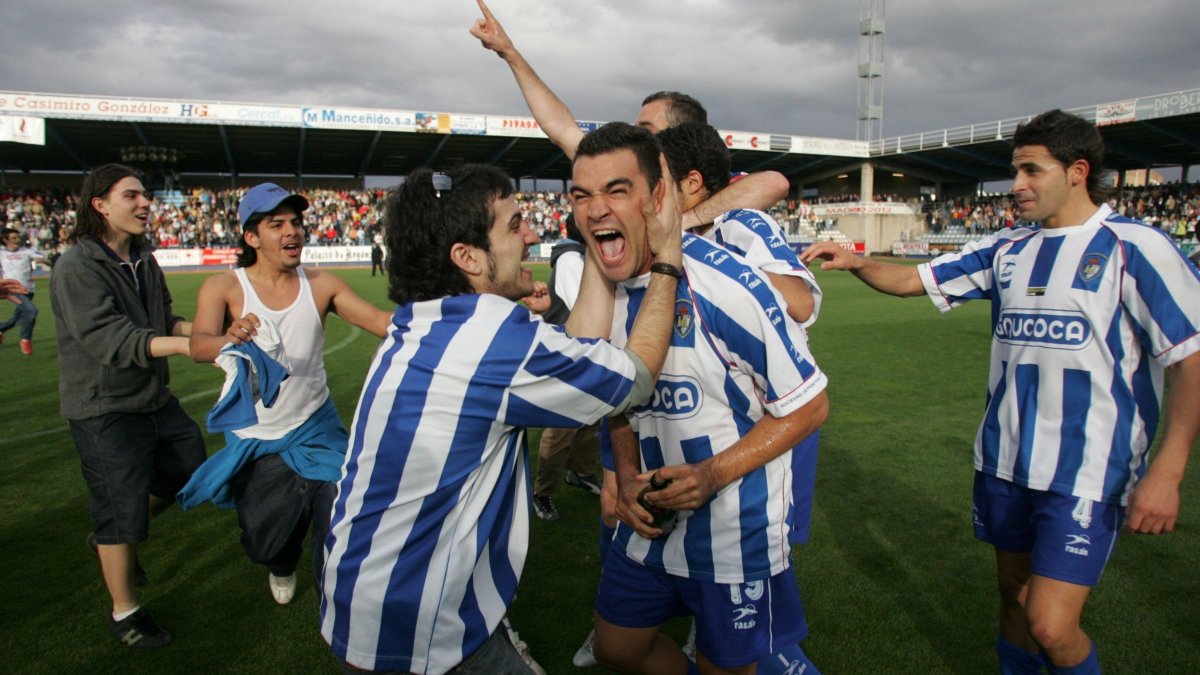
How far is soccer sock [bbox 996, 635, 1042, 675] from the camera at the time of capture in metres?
2.86

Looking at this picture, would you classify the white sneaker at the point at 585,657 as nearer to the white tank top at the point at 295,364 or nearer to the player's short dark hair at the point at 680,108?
the white tank top at the point at 295,364

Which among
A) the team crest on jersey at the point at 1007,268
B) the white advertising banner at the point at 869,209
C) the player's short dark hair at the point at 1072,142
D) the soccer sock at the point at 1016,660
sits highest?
the white advertising banner at the point at 869,209

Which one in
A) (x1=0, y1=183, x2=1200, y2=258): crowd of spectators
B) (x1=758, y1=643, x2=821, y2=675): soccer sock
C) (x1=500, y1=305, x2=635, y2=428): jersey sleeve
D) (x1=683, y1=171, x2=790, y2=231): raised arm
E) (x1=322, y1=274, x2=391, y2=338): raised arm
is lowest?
(x1=758, y1=643, x2=821, y2=675): soccer sock

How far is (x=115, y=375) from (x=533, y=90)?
2542mm

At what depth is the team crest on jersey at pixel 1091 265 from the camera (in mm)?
2633

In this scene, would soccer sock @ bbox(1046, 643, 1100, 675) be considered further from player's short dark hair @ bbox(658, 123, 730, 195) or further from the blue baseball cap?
the blue baseball cap

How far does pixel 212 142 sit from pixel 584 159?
42535 mm

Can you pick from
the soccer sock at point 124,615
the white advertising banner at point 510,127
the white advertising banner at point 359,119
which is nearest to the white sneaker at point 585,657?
the soccer sock at point 124,615

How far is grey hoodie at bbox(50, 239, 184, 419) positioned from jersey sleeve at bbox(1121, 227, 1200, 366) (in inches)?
162

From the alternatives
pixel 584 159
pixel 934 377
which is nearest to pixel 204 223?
pixel 934 377

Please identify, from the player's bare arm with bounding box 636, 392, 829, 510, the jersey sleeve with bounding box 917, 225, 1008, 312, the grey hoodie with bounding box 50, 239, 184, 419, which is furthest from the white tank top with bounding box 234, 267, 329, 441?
the jersey sleeve with bounding box 917, 225, 1008, 312

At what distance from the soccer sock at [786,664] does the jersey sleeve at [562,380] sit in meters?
1.04

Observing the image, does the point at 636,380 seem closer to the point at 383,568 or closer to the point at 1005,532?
the point at 383,568

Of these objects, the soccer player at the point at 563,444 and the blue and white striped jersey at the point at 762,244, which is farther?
the soccer player at the point at 563,444
